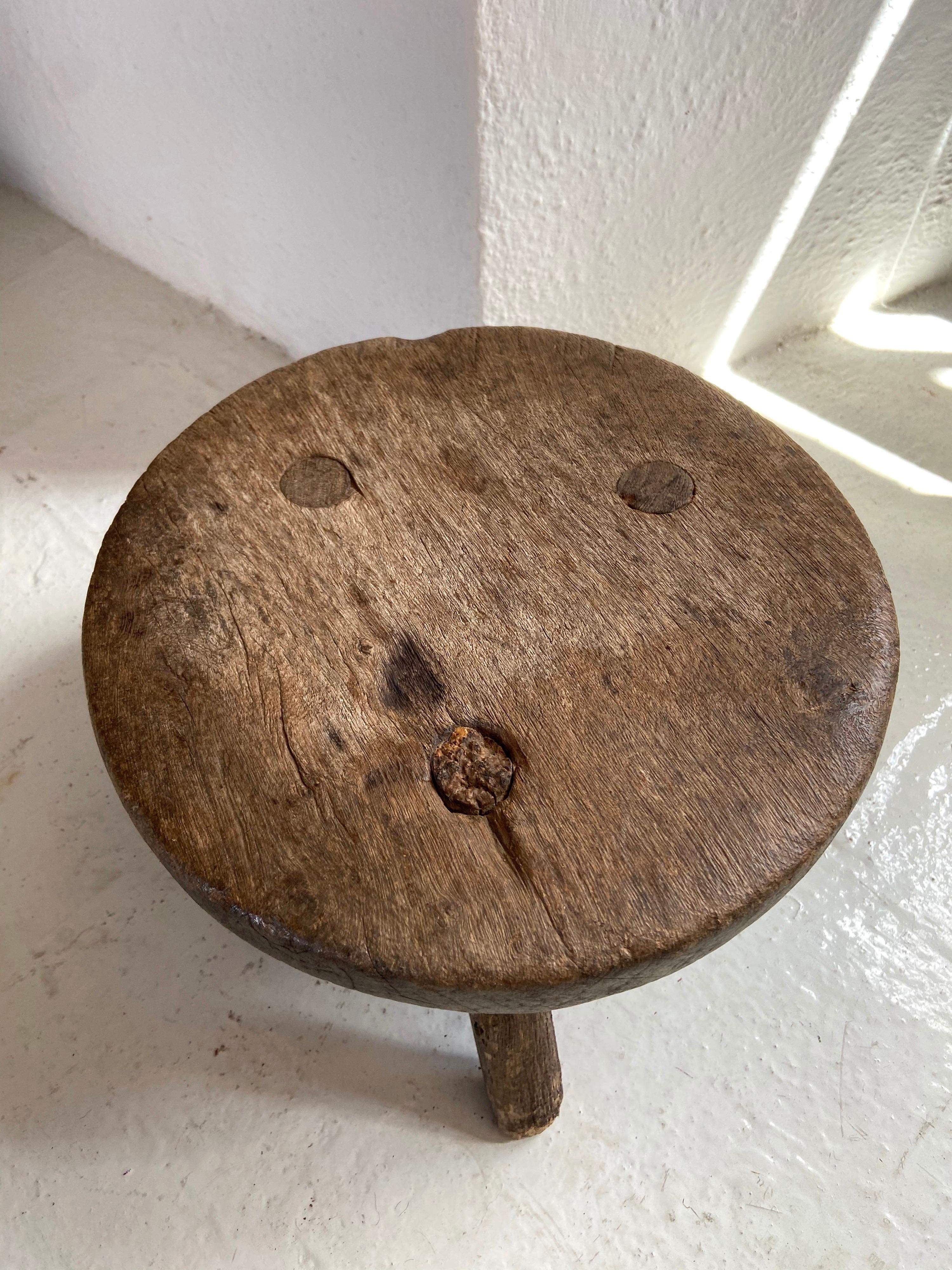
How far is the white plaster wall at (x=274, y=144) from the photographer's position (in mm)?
1601

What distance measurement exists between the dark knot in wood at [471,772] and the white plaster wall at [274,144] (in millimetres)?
1037

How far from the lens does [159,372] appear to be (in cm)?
238

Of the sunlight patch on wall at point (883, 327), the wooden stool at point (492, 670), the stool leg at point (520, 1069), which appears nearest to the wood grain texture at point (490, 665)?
the wooden stool at point (492, 670)

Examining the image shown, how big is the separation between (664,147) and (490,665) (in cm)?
122

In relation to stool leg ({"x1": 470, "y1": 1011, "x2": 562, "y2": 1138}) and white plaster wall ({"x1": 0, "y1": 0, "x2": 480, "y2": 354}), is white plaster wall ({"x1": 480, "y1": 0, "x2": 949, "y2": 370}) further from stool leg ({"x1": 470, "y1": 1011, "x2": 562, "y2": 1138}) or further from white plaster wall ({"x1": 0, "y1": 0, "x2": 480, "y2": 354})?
stool leg ({"x1": 470, "y1": 1011, "x2": 562, "y2": 1138})

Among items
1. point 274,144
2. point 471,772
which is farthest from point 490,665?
point 274,144

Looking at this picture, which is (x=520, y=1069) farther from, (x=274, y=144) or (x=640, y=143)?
(x=274, y=144)

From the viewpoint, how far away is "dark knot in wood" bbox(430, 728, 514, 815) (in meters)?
0.99

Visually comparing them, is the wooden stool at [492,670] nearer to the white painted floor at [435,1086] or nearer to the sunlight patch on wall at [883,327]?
the white painted floor at [435,1086]

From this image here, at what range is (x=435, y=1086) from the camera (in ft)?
4.67

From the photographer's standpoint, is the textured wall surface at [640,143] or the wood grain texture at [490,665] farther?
the textured wall surface at [640,143]

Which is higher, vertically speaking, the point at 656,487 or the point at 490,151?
the point at 490,151

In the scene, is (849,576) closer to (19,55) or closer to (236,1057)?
(236,1057)

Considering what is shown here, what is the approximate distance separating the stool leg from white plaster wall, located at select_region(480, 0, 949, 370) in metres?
1.24
